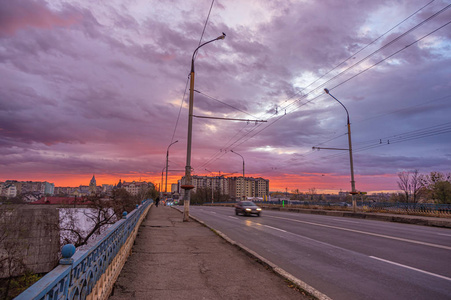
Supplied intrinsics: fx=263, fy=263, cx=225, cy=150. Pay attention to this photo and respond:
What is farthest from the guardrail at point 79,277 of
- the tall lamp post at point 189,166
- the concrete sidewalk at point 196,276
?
the tall lamp post at point 189,166

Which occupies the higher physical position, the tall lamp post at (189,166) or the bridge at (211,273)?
the tall lamp post at (189,166)

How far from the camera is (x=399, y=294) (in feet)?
15.5

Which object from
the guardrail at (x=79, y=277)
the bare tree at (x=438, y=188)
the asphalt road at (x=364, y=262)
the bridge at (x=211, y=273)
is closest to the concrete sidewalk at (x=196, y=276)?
the bridge at (x=211, y=273)

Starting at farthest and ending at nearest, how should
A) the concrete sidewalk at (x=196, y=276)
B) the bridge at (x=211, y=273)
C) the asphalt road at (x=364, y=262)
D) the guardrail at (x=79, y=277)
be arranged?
1. the asphalt road at (x=364, y=262)
2. the concrete sidewalk at (x=196, y=276)
3. the bridge at (x=211, y=273)
4. the guardrail at (x=79, y=277)

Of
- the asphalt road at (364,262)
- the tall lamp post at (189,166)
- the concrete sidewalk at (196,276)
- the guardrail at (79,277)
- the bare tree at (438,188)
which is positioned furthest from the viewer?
the bare tree at (438,188)

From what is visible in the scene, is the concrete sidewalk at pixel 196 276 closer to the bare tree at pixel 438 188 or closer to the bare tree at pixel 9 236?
the bare tree at pixel 9 236

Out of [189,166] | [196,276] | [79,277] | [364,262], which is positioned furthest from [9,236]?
[364,262]

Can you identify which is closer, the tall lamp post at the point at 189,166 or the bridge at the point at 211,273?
the bridge at the point at 211,273

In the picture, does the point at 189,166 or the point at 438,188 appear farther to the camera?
the point at 438,188

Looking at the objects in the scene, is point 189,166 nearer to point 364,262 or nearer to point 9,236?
point 364,262

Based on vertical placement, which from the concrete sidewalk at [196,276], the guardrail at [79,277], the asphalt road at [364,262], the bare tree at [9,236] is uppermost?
the guardrail at [79,277]

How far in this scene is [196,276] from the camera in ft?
17.9

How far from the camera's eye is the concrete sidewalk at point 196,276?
4.50 meters

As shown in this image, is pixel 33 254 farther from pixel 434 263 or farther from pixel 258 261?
pixel 434 263
